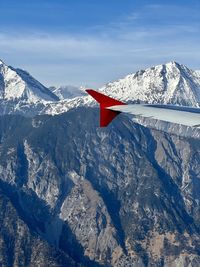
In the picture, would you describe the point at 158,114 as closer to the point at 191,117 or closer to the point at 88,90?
the point at 191,117

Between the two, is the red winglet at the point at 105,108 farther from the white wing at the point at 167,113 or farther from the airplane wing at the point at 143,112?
the white wing at the point at 167,113

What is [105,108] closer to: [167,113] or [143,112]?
[143,112]

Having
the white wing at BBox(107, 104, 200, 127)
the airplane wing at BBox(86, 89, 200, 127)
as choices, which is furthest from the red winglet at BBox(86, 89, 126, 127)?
the white wing at BBox(107, 104, 200, 127)

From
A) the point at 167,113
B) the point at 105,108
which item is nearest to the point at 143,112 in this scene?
the point at 167,113

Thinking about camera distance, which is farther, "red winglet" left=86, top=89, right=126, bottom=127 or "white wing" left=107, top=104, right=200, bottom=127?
"red winglet" left=86, top=89, right=126, bottom=127

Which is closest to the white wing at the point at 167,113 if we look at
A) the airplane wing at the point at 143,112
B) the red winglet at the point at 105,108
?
the airplane wing at the point at 143,112

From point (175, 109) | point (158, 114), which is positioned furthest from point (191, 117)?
point (175, 109)

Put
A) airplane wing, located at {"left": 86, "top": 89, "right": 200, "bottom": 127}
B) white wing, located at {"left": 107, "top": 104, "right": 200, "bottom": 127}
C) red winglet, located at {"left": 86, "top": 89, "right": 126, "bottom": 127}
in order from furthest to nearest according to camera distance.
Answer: red winglet, located at {"left": 86, "top": 89, "right": 126, "bottom": 127} < airplane wing, located at {"left": 86, "top": 89, "right": 200, "bottom": 127} < white wing, located at {"left": 107, "top": 104, "right": 200, "bottom": 127}

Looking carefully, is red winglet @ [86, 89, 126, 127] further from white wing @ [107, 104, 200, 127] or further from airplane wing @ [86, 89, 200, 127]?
white wing @ [107, 104, 200, 127]
